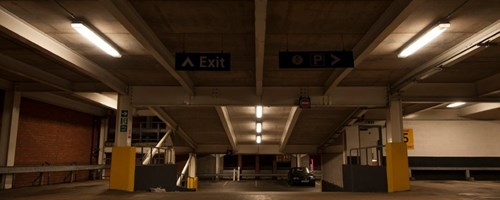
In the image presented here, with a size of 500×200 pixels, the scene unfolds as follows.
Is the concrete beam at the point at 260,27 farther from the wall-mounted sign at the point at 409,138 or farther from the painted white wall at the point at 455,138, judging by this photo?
the painted white wall at the point at 455,138

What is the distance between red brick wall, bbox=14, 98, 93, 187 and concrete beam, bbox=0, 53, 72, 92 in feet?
8.04

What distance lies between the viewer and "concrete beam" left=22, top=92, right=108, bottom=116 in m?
13.2

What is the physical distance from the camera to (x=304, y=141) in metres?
20.7

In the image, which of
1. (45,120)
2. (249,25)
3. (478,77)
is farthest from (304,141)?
(249,25)

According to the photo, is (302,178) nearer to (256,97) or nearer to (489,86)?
(256,97)

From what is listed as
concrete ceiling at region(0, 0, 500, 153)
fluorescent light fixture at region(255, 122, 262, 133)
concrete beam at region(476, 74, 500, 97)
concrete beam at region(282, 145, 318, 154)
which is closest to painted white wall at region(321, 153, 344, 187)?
concrete beam at region(282, 145, 318, 154)

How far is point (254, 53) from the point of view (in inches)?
347

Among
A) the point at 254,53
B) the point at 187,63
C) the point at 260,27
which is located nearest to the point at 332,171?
the point at 254,53

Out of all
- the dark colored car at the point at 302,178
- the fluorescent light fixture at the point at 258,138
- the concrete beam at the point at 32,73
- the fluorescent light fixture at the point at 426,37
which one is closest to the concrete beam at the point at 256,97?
the concrete beam at the point at 32,73

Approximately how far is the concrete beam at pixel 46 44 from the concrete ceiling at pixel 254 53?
0.09 ft

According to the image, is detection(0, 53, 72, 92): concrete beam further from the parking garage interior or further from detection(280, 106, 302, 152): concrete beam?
detection(280, 106, 302, 152): concrete beam

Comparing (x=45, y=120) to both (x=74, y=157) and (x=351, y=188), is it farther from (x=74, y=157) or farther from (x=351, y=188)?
(x=351, y=188)

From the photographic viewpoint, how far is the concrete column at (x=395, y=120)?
39.1 ft

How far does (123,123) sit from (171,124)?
480 centimetres
